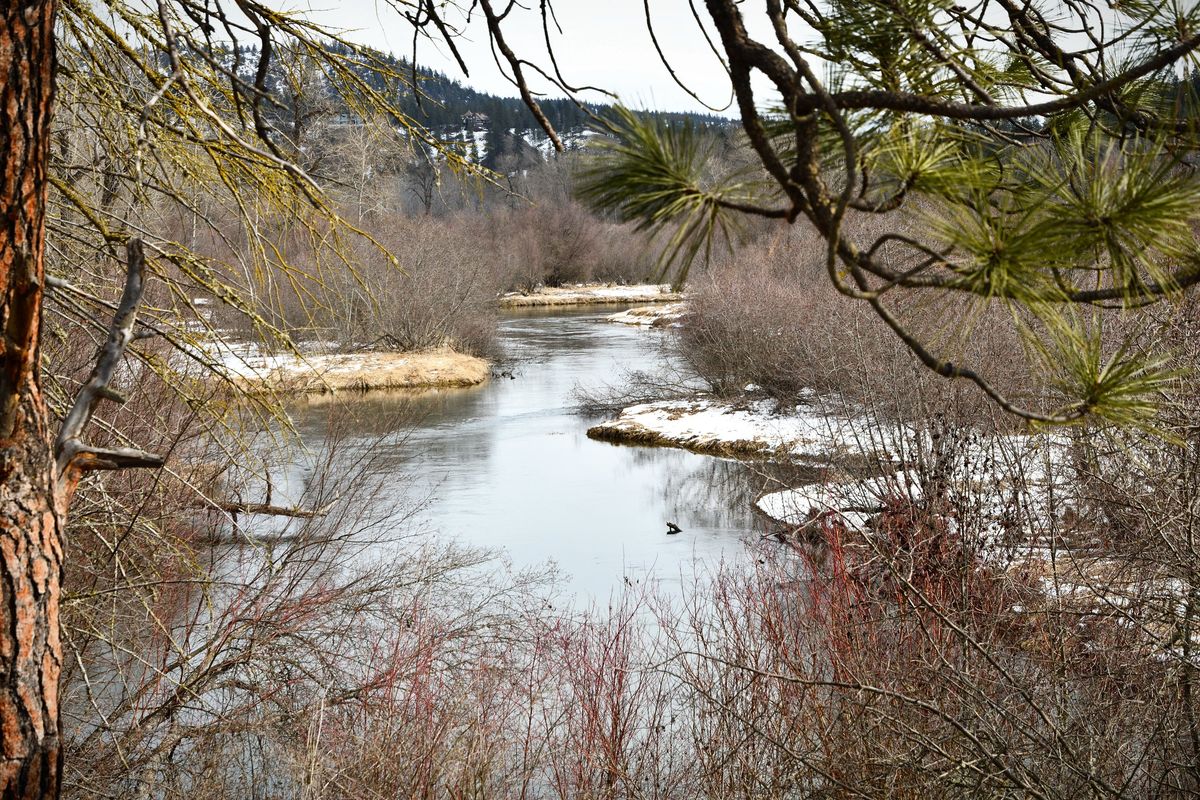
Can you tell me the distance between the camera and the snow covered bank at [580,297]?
145 ft

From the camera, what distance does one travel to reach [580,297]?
4609cm

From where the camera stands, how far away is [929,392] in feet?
31.7

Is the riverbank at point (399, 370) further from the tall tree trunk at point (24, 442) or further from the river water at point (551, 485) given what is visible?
the tall tree trunk at point (24, 442)

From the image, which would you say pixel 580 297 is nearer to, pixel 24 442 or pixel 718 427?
pixel 718 427

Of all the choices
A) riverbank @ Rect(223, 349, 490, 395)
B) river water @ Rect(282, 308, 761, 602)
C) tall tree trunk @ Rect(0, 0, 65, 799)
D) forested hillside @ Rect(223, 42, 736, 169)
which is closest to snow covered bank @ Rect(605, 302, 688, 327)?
forested hillside @ Rect(223, 42, 736, 169)

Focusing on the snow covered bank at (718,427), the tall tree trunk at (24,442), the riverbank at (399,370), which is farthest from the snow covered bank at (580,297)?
the tall tree trunk at (24,442)

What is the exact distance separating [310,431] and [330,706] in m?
9.90

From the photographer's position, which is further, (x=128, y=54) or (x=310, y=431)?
(x=310, y=431)

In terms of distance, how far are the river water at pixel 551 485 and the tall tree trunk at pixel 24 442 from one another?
20.8 feet

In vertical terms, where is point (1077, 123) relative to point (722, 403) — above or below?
above

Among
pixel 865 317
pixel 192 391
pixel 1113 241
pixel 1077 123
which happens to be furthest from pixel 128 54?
pixel 865 317

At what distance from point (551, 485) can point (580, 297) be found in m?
32.4

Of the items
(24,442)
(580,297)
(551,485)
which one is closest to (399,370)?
(551,485)

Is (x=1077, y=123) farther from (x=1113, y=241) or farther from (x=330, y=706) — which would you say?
(x=330, y=706)
